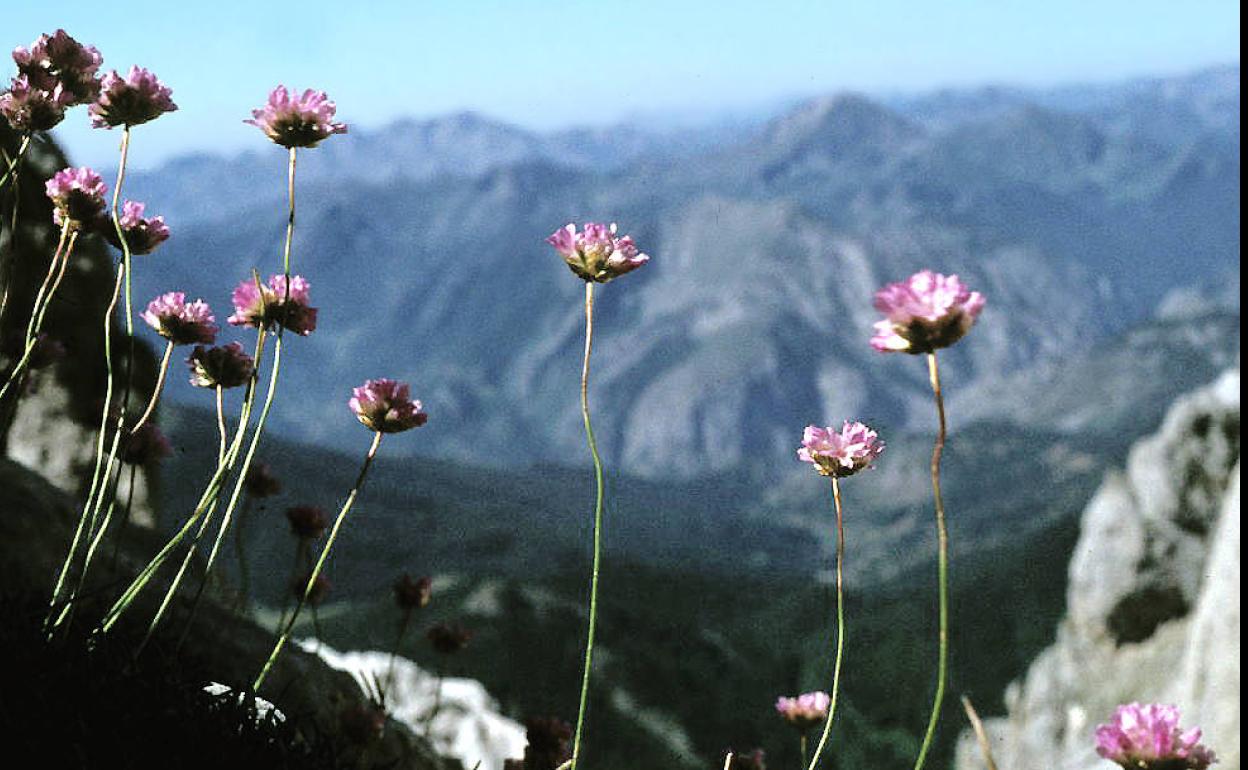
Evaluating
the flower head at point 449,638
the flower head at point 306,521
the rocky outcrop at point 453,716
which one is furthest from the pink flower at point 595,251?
the rocky outcrop at point 453,716

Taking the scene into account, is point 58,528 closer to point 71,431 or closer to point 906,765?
point 71,431

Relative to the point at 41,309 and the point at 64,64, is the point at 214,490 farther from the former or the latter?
the point at 64,64

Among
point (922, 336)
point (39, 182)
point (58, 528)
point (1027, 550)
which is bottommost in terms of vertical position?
point (1027, 550)

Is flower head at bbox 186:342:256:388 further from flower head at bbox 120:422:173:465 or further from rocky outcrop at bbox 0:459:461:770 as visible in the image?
rocky outcrop at bbox 0:459:461:770

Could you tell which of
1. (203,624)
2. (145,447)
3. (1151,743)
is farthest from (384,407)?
(203,624)

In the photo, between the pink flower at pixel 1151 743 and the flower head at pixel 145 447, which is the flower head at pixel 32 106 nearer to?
the flower head at pixel 145 447

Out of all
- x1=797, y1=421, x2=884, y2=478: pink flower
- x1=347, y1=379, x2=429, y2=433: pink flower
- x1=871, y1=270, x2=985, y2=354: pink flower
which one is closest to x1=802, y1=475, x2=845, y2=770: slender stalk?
x1=797, y1=421, x2=884, y2=478: pink flower

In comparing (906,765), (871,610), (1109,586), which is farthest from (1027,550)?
(1109,586)
